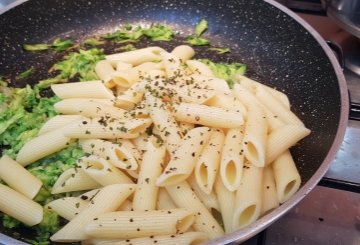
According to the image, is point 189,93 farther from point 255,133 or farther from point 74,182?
point 74,182

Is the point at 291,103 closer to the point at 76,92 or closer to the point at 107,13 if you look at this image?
the point at 76,92

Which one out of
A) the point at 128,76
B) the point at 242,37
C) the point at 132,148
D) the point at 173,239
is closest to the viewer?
the point at 173,239

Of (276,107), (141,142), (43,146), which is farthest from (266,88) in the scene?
(43,146)

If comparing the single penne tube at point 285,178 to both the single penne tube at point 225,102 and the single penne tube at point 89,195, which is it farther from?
the single penne tube at point 89,195

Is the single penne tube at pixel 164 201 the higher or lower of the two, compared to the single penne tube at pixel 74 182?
lower

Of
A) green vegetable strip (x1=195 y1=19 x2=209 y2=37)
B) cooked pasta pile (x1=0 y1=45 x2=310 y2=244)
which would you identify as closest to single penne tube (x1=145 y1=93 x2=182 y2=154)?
cooked pasta pile (x1=0 y1=45 x2=310 y2=244)

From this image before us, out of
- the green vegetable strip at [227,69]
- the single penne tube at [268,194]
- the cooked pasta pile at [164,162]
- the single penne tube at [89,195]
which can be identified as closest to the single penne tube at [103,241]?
the cooked pasta pile at [164,162]
